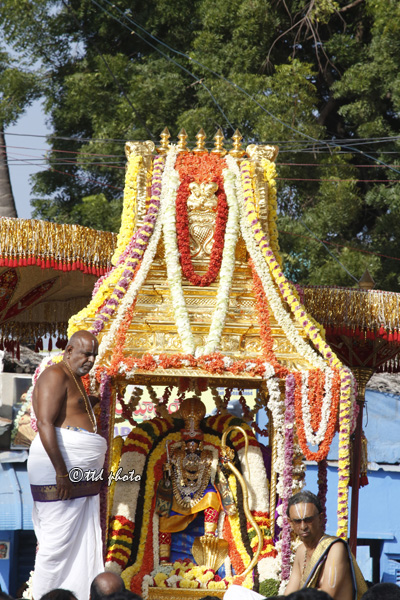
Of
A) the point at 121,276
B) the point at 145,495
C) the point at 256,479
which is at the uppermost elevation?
the point at 121,276

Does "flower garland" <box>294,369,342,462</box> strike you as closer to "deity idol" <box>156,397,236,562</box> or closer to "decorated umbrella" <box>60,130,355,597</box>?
"decorated umbrella" <box>60,130,355,597</box>

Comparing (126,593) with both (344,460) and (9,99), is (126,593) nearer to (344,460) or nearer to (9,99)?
(344,460)

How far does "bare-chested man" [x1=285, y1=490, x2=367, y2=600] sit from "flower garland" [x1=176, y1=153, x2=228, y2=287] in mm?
2604

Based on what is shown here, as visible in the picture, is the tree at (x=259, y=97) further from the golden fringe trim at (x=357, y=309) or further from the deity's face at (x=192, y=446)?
the deity's face at (x=192, y=446)

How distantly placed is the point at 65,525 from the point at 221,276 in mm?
2404

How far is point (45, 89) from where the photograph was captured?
1755 cm

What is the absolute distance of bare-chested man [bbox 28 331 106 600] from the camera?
20.9 feet

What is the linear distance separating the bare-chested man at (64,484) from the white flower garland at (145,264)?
681 millimetres

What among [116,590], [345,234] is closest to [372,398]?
[345,234]

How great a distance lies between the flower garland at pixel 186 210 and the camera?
304 inches

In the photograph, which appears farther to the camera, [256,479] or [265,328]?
[256,479]

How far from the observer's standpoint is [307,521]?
547 cm

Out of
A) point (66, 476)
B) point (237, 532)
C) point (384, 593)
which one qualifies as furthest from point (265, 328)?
point (384, 593)

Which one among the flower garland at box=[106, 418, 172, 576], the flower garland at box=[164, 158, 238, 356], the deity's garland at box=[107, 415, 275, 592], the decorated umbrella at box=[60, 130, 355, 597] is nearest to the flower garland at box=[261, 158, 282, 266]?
the decorated umbrella at box=[60, 130, 355, 597]
